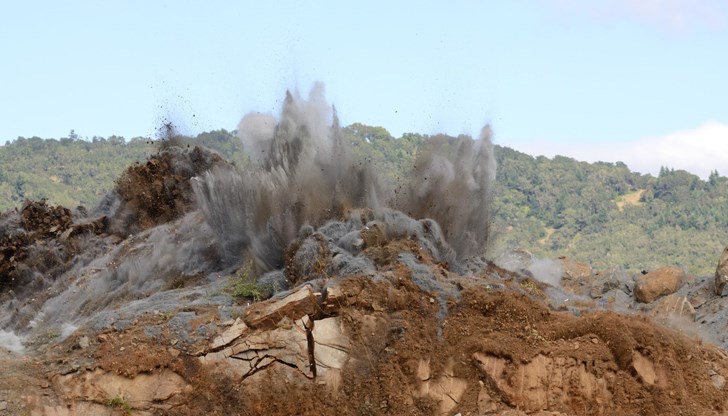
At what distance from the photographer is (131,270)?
71.2 ft

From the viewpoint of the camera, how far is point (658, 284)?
990 inches

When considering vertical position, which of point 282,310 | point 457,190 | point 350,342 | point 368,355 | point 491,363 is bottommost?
point 491,363

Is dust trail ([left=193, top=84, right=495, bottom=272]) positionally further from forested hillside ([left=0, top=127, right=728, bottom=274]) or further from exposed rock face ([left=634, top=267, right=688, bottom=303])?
forested hillside ([left=0, top=127, right=728, bottom=274])

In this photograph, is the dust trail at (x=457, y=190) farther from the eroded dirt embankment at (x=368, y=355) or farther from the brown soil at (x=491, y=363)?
the brown soil at (x=491, y=363)

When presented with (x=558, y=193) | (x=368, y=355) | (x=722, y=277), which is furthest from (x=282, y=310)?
(x=558, y=193)

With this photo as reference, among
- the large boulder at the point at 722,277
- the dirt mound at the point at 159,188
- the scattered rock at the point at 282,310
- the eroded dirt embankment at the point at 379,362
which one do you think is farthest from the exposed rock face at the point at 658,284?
the scattered rock at the point at 282,310

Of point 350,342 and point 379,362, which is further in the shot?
point 350,342

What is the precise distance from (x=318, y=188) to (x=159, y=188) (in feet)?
29.2

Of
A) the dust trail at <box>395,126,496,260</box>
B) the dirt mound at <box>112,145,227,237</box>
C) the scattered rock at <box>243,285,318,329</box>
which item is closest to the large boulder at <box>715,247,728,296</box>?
the dust trail at <box>395,126,496,260</box>

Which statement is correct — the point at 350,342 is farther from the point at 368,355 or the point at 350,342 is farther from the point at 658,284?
the point at 658,284

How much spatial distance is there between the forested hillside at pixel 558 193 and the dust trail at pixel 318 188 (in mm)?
27569

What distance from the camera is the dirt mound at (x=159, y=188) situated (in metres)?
28.2

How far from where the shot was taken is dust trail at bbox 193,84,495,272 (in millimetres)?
20312

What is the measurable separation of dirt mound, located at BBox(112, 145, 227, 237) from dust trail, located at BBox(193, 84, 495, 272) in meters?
3.26
